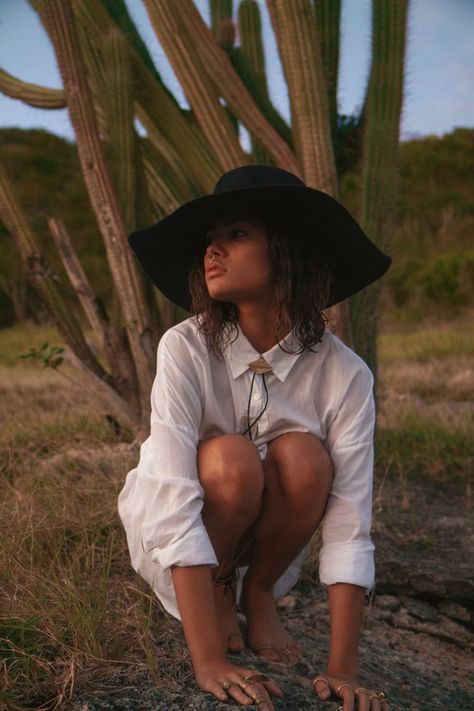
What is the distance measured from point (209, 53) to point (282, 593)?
8.02 ft

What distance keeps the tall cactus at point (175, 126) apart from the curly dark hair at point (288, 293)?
138 cm

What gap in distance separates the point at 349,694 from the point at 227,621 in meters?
0.47

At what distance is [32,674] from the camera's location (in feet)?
6.19

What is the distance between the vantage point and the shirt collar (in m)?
2.23

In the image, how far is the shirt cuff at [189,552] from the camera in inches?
75.8

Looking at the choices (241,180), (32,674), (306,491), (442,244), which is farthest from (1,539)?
(442,244)

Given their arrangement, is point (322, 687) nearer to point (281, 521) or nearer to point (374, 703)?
point (374, 703)

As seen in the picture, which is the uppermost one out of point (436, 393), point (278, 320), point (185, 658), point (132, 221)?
point (132, 221)

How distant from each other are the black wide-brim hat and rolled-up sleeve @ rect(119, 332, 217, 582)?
9.8 inches

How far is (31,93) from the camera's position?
4848 mm

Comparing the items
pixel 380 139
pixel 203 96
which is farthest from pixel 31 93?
pixel 380 139

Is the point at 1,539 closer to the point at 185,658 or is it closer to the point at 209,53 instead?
the point at 185,658

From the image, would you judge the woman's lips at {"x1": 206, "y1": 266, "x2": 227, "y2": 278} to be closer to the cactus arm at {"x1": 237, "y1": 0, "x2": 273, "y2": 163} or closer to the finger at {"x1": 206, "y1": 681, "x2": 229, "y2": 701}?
the finger at {"x1": 206, "y1": 681, "x2": 229, "y2": 701}

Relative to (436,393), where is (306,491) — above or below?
above
